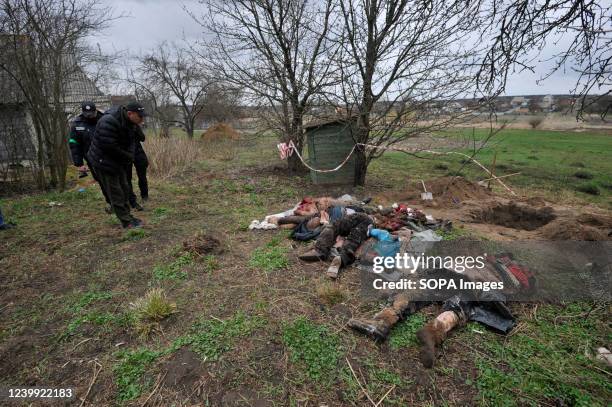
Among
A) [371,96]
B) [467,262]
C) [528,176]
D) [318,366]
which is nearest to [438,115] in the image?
[371,96]

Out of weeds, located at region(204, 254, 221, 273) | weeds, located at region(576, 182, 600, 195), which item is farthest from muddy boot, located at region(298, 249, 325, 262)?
weeds, located at region(576, 182, 600, 195)

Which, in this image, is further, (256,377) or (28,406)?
(256,377)

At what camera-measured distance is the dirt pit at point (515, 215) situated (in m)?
5.25

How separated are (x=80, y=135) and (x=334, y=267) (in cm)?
505

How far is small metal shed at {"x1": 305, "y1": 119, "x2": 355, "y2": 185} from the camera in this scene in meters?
7.71

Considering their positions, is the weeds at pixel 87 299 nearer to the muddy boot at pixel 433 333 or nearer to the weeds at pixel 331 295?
the weeds at pixel 331 295

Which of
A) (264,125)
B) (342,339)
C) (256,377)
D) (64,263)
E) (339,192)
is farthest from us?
(264,125)

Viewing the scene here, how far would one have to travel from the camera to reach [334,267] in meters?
3.46

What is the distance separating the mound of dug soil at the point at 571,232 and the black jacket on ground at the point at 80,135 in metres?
7.22

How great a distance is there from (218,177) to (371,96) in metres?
5.07

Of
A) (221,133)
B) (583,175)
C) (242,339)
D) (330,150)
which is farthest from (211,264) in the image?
(221,133)

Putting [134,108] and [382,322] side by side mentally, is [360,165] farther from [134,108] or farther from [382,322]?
[382,322]

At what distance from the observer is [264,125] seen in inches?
353

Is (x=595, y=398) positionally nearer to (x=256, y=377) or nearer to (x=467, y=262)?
(x=467, y=262)
